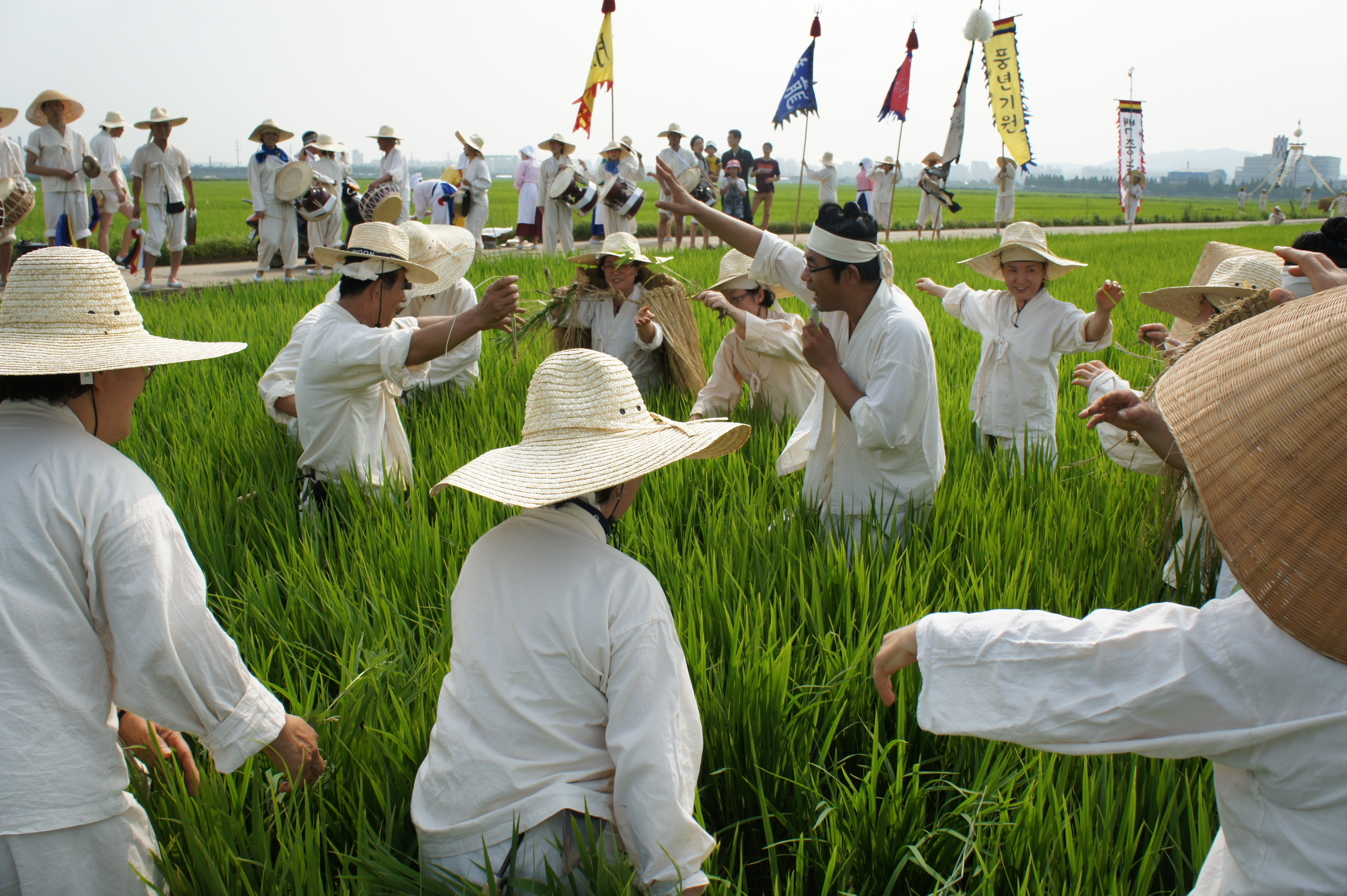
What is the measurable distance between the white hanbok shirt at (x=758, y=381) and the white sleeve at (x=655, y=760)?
2801 millimetres

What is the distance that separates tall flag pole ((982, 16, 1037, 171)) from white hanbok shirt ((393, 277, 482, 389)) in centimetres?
699

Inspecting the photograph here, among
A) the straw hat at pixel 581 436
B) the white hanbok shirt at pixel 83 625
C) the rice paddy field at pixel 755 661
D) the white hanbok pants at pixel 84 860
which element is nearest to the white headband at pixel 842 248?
the rice paddy field at pixel 755 661

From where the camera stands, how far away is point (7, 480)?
120cm

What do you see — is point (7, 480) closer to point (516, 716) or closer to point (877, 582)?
point (516, 716)

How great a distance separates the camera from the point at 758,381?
4234mm

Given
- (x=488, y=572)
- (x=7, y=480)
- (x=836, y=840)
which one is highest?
(x=7, y=480)

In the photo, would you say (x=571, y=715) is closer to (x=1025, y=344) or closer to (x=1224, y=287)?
(x=1224, y=287)

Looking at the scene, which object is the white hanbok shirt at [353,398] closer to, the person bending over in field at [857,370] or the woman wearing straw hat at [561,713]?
the person bending over in field at [857,370]

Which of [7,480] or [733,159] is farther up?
[733,159]

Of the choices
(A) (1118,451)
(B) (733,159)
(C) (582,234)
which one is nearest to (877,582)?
(A) (1118,451)

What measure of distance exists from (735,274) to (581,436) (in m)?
2.94

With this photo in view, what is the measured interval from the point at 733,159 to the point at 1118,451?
1166 cm

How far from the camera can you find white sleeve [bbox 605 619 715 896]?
1.17 m

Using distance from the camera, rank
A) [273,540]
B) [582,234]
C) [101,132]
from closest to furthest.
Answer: [273,540] → [101,132] → [582,234]
